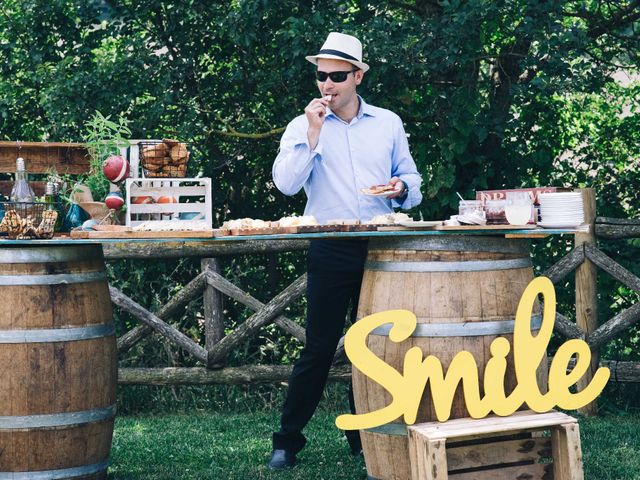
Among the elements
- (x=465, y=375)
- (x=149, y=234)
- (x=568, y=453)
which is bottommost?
(x=568, y=453)

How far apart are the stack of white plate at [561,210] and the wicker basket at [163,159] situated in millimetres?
1513

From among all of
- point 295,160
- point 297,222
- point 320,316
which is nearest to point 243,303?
point 320,316

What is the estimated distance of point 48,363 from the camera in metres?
4.30

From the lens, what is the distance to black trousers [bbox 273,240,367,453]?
15.2 ft

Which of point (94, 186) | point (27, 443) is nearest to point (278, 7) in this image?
point (94, 186)

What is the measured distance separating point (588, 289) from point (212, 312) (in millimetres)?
2325

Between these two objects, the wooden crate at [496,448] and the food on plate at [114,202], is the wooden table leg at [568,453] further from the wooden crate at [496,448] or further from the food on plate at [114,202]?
the food on plate at [114,202]

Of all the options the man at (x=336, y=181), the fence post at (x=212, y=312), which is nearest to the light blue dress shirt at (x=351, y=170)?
the man at (x=336, y=181)

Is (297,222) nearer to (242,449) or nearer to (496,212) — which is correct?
(496,212)

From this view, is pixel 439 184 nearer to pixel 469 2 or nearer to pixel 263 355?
pixel 469 2

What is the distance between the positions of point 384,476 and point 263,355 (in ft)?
10.3

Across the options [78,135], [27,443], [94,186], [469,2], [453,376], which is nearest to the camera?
[453,376]

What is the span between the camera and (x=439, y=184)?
21.0ft

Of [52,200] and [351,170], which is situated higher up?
[351,170]
